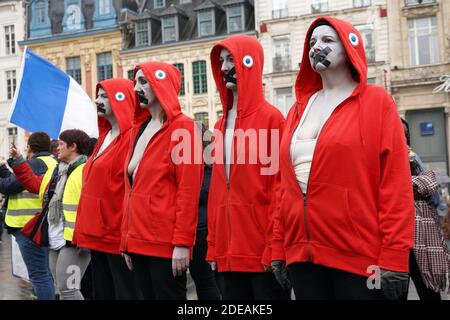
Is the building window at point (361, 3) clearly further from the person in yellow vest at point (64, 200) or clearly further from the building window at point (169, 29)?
the person in yellow vest at point (64, 200)

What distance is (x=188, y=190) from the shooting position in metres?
4.80

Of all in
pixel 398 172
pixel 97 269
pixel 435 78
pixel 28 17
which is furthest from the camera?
pixel 28 17

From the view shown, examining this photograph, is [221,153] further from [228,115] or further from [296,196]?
[296,196]

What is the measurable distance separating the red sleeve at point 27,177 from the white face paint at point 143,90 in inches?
101

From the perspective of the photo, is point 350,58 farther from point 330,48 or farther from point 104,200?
point 104,200

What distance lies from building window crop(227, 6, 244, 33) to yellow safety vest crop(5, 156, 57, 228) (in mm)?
28214

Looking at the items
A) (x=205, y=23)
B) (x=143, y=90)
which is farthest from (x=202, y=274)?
(x=205, y=23)

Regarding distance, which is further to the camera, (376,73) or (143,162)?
(376,73)

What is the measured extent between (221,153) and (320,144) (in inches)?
44.8

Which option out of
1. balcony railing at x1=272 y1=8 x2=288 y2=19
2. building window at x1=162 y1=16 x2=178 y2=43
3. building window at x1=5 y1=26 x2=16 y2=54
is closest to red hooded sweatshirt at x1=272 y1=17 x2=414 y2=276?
balcony railing at x1=272 y1=8 x2=288 y2=19

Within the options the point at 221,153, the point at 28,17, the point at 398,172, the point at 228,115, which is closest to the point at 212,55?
the point at 228,115

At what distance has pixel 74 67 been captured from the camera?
3869cm

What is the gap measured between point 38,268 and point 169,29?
30202 millimetres

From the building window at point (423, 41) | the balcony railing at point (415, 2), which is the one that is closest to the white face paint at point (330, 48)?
the building window at point (423, 41)
